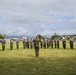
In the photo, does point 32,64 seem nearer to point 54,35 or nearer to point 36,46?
point 36,46

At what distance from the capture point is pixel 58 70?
17438mm

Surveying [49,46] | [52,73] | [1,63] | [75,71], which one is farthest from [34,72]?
[49,46]

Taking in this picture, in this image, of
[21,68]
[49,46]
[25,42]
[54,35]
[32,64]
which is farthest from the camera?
[54,35]

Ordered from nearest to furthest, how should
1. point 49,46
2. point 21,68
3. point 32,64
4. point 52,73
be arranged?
point 52,73 < point 21,68 < point 32,64 < point 49,46

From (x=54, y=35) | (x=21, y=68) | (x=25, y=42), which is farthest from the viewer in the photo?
(x=54, y=35)

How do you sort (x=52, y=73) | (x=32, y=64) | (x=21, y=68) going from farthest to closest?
(x=32, y=64)
(x=21, y=68)
(x=52, y=73)

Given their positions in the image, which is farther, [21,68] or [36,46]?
[36,46]

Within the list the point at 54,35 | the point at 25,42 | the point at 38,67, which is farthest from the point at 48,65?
the point at 54,35

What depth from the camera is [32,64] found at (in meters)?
19.6

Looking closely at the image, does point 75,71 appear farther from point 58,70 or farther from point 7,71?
point 7,71

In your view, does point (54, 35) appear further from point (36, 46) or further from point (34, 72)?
point (34, 72)

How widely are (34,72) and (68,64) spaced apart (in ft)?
11.8

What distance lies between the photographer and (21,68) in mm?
18250

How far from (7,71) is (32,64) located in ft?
9.07
